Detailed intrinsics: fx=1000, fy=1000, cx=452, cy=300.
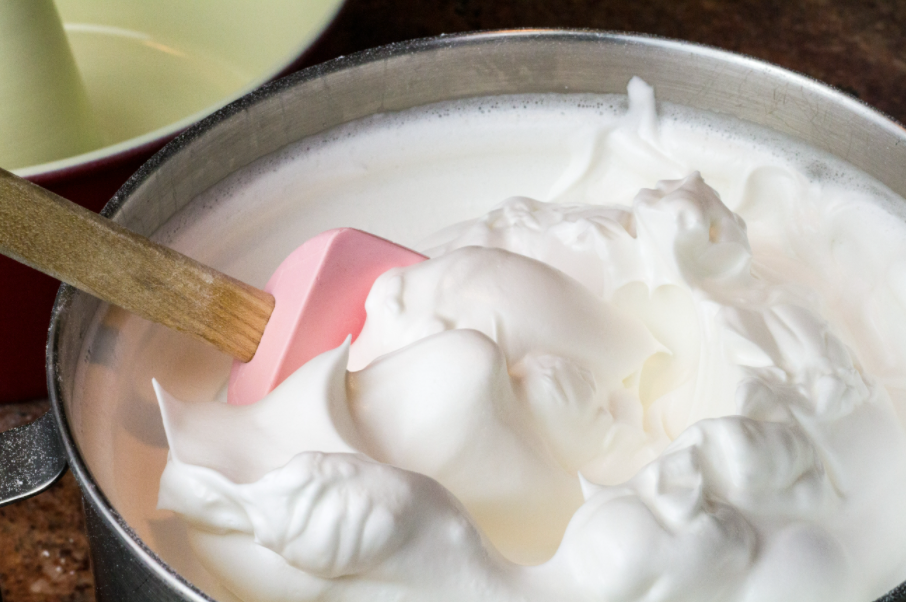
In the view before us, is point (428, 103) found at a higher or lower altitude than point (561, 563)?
higher

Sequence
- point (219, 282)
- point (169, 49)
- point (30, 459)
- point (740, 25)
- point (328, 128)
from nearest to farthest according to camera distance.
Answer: point (30, 459) < point (219, 282) < point (328, 128) < point (169, 49) < point (740, 25)

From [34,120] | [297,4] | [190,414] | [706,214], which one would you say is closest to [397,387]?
[190,414]

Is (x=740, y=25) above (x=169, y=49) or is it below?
above

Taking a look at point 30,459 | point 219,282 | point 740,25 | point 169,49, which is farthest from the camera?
point 740,25

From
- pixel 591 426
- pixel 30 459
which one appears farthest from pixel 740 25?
pixel 30 459

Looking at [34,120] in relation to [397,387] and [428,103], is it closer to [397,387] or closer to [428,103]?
[428,103]

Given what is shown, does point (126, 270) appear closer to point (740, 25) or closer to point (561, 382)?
point (561, 382)

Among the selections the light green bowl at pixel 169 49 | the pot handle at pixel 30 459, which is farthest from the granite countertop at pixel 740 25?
the pot handle at pixel 30 459
